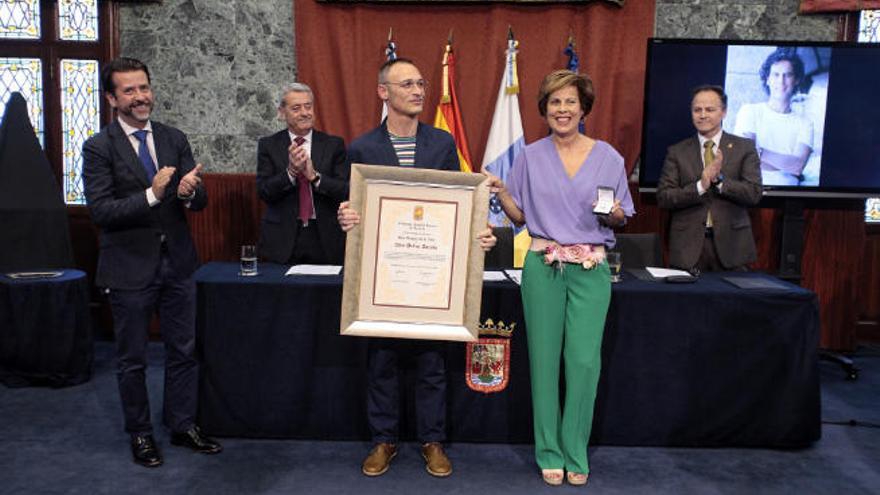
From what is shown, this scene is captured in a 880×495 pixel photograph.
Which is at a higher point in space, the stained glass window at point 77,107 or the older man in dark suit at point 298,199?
the stained glass window at point 77,107

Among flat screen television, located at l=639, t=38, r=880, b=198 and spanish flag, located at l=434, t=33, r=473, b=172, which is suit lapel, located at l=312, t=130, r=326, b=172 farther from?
flat screen television, located at l=639, t=38, r=880, b=198

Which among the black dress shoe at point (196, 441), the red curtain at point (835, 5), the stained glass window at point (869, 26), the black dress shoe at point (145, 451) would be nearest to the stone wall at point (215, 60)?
the black dress shoe at point (196, 441)

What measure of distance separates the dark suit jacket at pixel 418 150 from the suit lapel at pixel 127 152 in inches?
34.2

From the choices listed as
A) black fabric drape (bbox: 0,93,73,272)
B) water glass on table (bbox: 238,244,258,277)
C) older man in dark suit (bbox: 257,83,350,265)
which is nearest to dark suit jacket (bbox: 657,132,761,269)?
older man in dark suit (bbox: 257,83,350,265)

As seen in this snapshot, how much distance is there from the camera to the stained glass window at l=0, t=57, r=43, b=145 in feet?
18.0

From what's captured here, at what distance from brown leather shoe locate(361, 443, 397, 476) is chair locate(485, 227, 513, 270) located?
1462 millimetres

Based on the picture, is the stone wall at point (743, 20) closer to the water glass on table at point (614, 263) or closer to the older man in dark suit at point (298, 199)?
the water glass on table at point (614, 263)

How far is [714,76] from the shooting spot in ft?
16.0

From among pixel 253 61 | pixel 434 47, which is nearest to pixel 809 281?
pixel 434 47

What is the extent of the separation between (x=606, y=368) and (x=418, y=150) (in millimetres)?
1310

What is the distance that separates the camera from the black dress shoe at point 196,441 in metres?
3.50

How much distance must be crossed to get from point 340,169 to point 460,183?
1456 mm

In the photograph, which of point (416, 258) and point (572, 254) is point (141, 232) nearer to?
point (416, 258)

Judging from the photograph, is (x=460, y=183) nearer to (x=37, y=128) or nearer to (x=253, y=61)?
(x=253, y=61)
